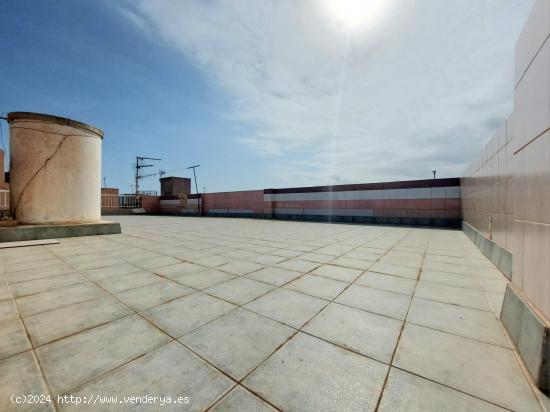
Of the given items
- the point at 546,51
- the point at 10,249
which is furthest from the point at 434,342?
the point at 10,249

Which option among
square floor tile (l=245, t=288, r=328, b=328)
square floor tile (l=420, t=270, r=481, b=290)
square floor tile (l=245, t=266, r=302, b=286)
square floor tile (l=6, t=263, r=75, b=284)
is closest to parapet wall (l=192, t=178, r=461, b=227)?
square floor tile (l=420, t=270, r=481, b=290)

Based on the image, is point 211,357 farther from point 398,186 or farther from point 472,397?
point 398,186

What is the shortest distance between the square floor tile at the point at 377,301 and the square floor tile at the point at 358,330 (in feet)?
0.52

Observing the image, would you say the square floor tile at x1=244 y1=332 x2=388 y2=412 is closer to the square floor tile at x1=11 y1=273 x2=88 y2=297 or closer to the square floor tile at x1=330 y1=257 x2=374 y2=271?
the square floor tile at x1=330 y1=257 x2=374 y2=271

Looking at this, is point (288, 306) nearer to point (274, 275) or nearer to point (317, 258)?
point (274, 275)

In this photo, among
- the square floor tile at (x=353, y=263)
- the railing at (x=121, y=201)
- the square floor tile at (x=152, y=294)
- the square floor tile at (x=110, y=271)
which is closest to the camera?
the square floor tile at (x=152, y=294)

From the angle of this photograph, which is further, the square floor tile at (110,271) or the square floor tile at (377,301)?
the square floor tile at (110,271)

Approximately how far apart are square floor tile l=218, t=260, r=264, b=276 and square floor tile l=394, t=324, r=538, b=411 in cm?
286

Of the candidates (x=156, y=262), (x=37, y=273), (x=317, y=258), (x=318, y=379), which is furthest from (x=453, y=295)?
(x=37, y=273)

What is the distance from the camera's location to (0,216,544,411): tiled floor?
1.75 m

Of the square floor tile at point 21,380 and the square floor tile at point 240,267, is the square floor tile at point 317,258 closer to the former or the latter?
the square floor tile at point 240,267

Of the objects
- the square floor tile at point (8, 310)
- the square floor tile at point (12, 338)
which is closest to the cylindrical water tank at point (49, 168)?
the square floor tile at point (8, 310)

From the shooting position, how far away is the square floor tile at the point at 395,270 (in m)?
4.62

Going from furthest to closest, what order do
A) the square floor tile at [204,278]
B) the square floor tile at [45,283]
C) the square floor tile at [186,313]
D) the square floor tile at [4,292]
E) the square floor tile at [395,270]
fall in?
the square floor tile at [395,270]
the square floor tile at [204,278]
the square floor tile at [45,283]
the square floor tile at [4,292]
the square floor tile at [186,313]
